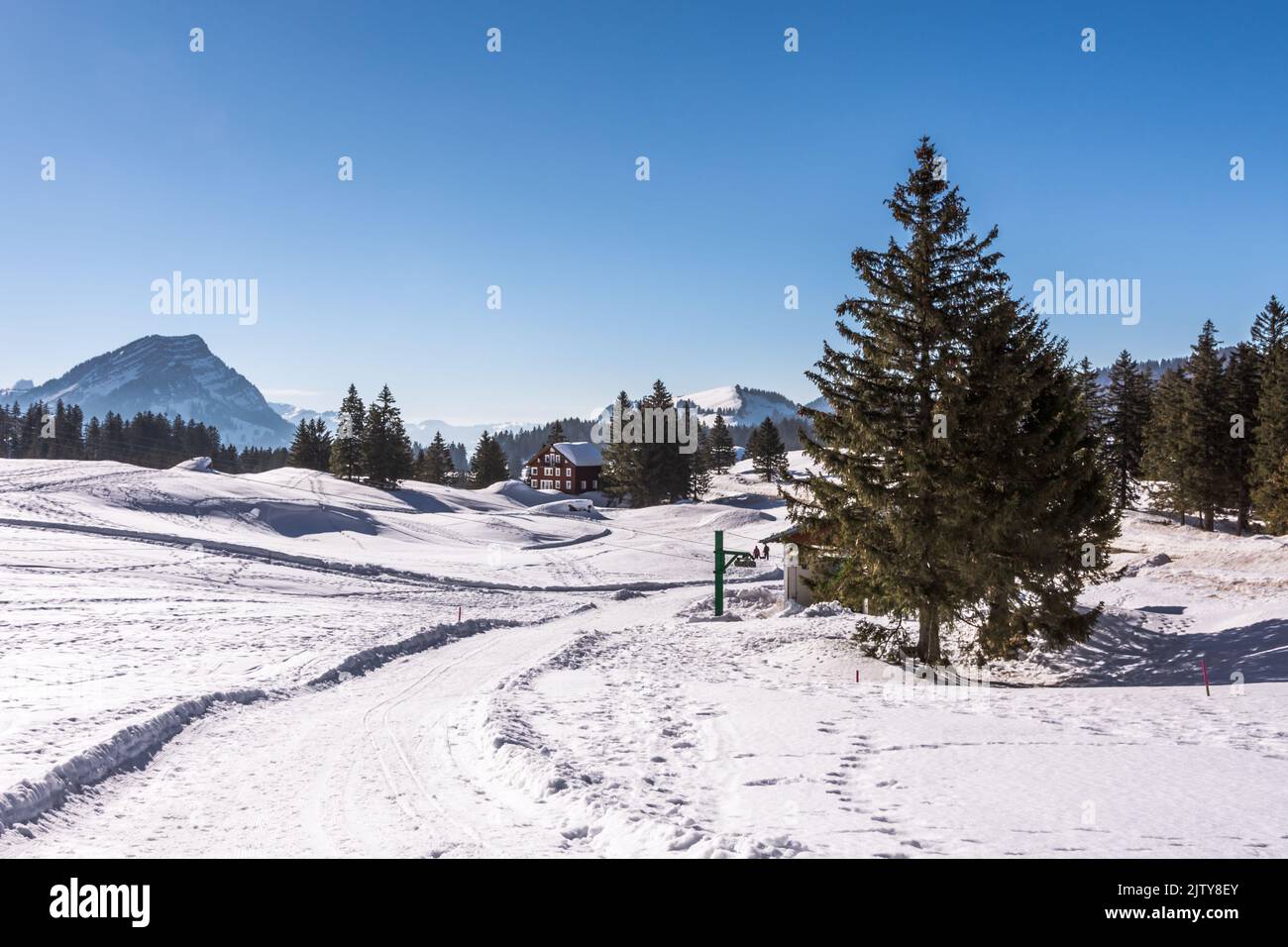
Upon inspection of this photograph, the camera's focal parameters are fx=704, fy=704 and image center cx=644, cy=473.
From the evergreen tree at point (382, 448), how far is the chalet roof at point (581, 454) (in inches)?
1113

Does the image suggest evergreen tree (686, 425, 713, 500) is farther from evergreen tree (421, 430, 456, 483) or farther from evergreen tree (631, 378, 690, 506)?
evergreen tree (421, 430, 456, 483)

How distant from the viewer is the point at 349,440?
75.8m

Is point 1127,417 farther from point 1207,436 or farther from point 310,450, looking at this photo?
point 310,450

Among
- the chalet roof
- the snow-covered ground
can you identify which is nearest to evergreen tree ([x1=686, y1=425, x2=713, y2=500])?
the chalet roof

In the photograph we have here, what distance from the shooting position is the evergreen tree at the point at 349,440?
249 feet

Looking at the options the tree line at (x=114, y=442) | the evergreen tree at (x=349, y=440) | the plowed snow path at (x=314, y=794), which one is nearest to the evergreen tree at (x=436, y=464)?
the evergreen tree at (x=349, y=440)

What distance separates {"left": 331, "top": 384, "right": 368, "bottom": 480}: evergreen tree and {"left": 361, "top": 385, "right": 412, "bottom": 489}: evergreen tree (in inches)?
68.6

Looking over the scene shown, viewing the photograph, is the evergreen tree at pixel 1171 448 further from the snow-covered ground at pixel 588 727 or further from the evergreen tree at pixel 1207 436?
the snow-covered ground at pixel 588 727

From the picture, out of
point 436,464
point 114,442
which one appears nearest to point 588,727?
point 436,464
